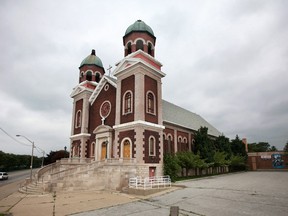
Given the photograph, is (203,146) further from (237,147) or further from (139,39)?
(237,147)

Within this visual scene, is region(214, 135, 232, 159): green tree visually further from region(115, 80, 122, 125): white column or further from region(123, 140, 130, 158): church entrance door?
region(115, 80, 122, 125): white column

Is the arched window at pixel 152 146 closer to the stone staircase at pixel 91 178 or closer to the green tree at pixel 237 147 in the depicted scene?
the stone staircase at pixel 91 178

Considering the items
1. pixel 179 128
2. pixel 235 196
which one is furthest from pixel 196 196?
pixel 179 128

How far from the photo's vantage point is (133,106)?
25531 millimetres

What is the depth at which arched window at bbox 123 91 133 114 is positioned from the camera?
26.2 meters

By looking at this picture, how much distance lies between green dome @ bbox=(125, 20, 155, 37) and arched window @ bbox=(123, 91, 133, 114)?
8128 millimetres

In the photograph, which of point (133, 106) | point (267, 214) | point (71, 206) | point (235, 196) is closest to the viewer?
point (267, 214)

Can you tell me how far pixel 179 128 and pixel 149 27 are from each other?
15.1 meters

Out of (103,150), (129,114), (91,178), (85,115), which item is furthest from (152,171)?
(85,115)

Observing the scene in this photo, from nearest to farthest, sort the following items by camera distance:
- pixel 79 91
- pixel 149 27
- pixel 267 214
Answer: pixel 267 214 < pixel 149 27 < pixel 79 91

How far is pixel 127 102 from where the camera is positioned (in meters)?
26.9

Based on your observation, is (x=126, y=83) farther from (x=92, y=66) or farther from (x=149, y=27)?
(x=92, y=66)

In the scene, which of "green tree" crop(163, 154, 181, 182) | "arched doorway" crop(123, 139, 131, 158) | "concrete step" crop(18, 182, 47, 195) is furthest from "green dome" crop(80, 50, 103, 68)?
"concrete step" crop(18, 182, 47, 195)

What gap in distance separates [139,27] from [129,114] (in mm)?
11230
